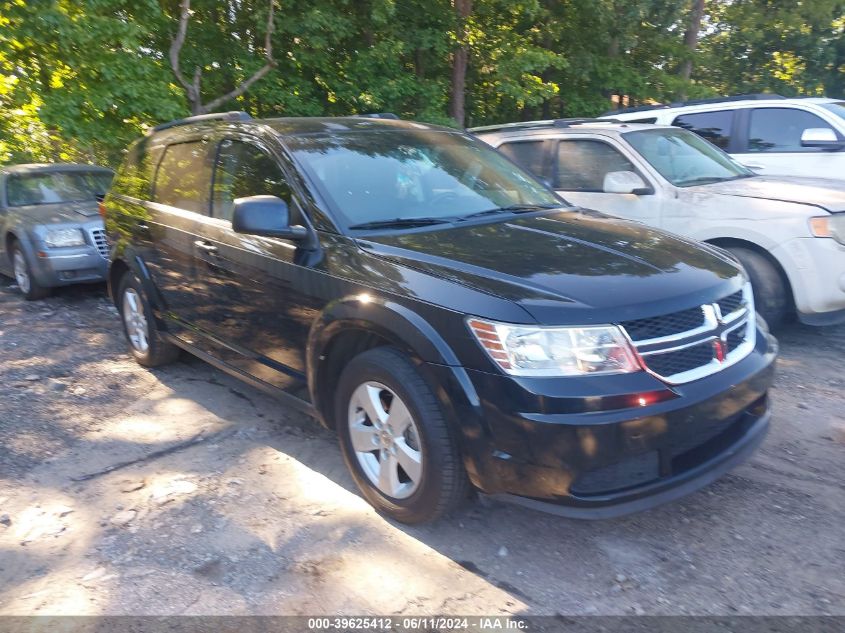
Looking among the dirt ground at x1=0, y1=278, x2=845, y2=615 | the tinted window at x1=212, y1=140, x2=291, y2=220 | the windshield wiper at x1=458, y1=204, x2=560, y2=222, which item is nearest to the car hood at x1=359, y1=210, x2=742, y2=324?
the windshield wiper at x1=458, y1=204, x2=560, y2=222

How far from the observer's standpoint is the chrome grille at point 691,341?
9.36ft

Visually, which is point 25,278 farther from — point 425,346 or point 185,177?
point 425,346

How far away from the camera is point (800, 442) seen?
4.14 m

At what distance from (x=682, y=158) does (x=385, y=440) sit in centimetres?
463

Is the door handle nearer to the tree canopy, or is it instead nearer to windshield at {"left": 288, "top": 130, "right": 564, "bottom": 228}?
windshield at {"left": 288, "top": 130, "right": 564, "bottom": 228}

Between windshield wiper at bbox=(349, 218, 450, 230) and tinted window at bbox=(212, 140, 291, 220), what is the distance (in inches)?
19.1

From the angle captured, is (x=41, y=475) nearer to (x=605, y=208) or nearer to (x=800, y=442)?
(x=800, y=442)

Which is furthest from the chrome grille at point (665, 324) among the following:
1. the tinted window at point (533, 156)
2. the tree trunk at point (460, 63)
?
the tree trunk at point (460, 63)

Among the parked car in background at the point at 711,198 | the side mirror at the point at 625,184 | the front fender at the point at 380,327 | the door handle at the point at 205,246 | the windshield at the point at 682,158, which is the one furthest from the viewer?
the windshield at the point at 682,158

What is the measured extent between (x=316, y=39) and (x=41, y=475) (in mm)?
9559

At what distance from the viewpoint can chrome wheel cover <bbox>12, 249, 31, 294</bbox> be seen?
325 inches

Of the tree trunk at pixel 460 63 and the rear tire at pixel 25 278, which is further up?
the tree trunk at pixel 460 63

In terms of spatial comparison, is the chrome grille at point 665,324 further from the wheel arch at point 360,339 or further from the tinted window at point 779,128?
the tinted window at point 779,128

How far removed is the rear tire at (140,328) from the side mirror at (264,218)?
2.09 metres
